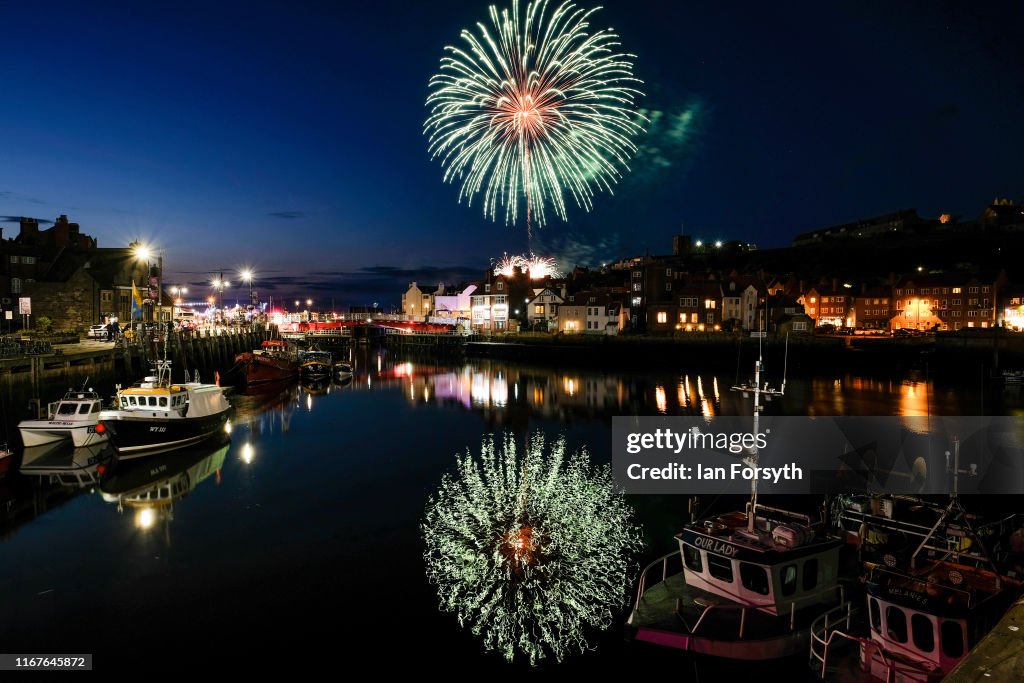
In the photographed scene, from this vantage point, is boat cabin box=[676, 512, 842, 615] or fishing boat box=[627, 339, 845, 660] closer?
fishing boat box=[627, 339, 845, 660]

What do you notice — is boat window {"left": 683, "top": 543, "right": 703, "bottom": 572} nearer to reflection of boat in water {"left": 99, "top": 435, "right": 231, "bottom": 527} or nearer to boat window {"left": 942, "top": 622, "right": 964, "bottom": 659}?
boat window {"left": 942, "top": 622, "right": 964, "bottom": 659}

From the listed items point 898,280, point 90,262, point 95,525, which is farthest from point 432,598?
point 898,280

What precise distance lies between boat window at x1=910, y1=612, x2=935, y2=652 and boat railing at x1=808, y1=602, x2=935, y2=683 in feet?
0.79

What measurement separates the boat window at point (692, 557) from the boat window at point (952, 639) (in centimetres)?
422

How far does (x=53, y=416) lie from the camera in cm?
2545

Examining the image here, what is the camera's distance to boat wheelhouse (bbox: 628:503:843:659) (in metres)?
11.0

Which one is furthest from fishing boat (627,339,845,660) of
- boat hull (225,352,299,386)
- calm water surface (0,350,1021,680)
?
boat hull (225,352,299,386)

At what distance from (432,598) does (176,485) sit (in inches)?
543

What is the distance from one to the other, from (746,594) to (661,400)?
36.9 metres

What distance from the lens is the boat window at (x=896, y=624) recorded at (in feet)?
32.2

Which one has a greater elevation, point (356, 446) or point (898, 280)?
point (898, 280)

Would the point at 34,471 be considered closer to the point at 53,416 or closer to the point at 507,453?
the point at 53,416

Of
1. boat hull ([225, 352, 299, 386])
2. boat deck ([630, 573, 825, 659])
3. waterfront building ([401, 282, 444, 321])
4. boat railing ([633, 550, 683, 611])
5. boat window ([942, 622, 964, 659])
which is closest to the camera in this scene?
boat window ([942, 622, 964, 659])
